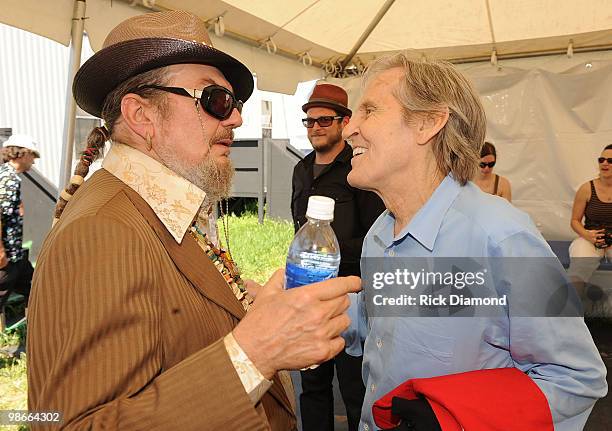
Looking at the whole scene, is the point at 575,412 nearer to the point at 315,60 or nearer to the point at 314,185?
the point at 314,185

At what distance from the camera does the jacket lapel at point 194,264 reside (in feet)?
4.02

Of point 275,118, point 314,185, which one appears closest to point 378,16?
point 314,185

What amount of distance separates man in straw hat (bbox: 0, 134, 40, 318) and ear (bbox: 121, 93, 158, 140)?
12.7ft

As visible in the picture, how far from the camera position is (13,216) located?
14.9 feet

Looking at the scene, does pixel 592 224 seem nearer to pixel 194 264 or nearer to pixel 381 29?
pixel 381 29

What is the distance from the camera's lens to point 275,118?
547 inches

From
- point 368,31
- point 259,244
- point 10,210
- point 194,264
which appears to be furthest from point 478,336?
point 259,244

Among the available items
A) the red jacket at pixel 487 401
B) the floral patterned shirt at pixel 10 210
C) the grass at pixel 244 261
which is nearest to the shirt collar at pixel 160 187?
the red jacket at pixel 487 401

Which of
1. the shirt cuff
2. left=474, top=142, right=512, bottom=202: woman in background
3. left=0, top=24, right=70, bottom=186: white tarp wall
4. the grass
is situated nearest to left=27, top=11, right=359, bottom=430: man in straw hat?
the shirt cuff

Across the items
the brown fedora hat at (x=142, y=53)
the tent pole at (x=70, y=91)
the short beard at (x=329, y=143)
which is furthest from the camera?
the short beard at (x=329, y=143)

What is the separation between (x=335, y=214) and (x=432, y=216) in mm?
1820

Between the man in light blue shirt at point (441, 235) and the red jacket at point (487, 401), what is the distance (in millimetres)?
31

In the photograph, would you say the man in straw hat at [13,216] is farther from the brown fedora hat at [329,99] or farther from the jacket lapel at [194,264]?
the jacket lapel at [194,264]

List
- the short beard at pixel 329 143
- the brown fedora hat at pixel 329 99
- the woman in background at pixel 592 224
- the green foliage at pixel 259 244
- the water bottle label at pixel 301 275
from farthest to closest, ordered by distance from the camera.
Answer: the green foliage at pixel 259 244 → the woman in background at pixel 592 224 → the brown fedora hat at pixel 329 99 → the short beard at pixel 329 143 → the water bottle label at pixel 301 275
